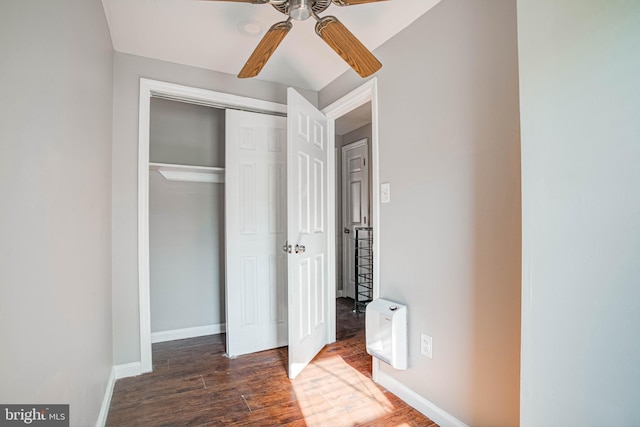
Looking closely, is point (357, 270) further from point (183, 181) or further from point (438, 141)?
point (438, 141)

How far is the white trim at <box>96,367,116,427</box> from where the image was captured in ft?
5.59

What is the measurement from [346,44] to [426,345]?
1.75 m

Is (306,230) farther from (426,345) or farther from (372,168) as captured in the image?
(426,345)

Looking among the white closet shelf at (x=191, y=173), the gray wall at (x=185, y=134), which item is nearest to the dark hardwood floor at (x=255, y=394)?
the white closet shelf at (x=191, y=173)

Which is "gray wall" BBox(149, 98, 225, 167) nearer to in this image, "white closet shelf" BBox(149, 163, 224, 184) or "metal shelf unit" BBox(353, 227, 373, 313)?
"white closet shelf" BBox(149, 163, 224, 184)

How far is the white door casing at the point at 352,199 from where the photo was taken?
432 centimetres

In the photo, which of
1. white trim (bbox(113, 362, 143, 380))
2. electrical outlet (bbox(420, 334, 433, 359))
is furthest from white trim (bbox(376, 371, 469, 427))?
white trim (bbox(113, 362, 143, 380))

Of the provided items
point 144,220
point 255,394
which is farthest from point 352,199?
point 255,394

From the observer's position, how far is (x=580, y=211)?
822mm

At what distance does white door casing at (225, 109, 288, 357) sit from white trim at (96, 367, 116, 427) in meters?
0.84

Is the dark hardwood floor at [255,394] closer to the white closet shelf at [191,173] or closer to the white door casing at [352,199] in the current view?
the white closet shelf at [191,173]

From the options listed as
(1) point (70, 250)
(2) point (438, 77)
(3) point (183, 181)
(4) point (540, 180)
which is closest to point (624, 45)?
(4) point (540, 180)

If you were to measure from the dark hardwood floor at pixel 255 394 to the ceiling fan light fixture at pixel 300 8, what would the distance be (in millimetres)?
2148

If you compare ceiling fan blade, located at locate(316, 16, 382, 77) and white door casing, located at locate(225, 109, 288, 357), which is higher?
ceiling fan blade, located at locate(316, 16, 382, 77)
